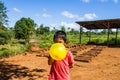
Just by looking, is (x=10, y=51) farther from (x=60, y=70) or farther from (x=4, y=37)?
(x=4, y=37)

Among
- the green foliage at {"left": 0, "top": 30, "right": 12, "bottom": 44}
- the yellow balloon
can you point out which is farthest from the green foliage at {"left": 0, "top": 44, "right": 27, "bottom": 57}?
the green foliage at {"left": 0, "top": 30, "right": 12, "bottom": 44}


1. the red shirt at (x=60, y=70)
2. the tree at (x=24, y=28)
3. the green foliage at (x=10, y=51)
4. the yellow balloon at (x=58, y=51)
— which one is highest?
the tree at (x=24, y=28)

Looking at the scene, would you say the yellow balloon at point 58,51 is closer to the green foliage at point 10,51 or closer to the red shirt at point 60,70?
the red shirt at point 60,70

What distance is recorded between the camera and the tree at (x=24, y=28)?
37.7m

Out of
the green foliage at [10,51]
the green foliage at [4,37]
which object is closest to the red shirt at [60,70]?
the green foliage at [10,51]

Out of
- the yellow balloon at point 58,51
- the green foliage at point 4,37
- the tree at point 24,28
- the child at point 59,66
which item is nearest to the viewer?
the yellow balloon at point 58,51

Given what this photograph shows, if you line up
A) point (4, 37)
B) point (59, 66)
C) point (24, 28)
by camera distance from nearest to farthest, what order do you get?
point (59, 66) → point (4, 37) → point (24, 28)

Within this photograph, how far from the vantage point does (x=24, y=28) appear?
38781 mm

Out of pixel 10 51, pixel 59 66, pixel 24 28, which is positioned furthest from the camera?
pixel 24 28

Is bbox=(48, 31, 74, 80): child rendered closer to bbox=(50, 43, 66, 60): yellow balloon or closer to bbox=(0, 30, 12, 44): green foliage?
bbox=(50, 43, 66, 60): yellow balloon

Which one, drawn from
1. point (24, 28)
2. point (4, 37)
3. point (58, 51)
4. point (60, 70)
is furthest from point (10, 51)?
point (24, 28)

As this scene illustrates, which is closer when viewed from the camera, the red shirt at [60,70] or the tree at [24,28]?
the red shirt at [60,70]

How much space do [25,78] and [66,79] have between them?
4376 mm

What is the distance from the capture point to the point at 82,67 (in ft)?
29.3
